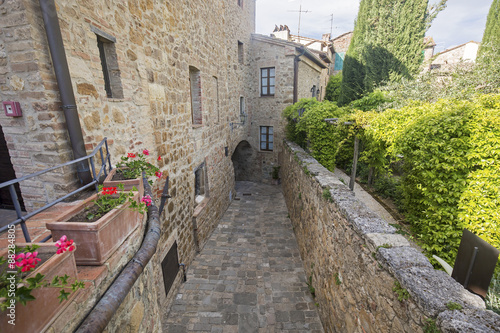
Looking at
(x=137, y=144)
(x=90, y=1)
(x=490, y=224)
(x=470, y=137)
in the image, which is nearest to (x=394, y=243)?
(x=490, y=224)

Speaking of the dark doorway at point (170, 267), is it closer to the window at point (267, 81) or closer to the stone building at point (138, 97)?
the stone building at point (138, 97)

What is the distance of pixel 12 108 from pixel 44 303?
228cm

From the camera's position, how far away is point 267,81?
42.4ft

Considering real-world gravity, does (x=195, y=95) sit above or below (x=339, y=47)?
below

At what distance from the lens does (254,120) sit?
13.7m

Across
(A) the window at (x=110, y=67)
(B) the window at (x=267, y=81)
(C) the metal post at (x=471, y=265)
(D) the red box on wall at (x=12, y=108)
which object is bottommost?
(C) the metal post at (x=471, y=265)

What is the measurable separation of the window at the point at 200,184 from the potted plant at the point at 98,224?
215 inches

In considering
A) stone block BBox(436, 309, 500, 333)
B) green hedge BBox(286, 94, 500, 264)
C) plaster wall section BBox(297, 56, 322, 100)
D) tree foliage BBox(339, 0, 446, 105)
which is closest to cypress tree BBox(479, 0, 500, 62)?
tree foliage BBox(339, 0, 446, 105)

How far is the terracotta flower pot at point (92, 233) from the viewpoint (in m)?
1.54

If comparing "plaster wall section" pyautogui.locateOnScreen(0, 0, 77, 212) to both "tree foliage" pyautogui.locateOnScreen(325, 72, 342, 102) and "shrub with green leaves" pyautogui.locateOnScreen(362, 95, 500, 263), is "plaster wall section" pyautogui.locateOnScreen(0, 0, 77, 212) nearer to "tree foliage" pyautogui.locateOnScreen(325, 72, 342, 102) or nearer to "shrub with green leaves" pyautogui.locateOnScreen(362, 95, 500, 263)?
"shrub with green leaves" pyautogui.locateOnScreen(362, 95, 500, 263)

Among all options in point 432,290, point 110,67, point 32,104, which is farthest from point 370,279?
point 110,67

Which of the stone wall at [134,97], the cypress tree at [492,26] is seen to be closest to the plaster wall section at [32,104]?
the stone wall at [134,97]

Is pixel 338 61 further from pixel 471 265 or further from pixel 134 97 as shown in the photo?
pixel 471 265

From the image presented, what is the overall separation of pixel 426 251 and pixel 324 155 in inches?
178
